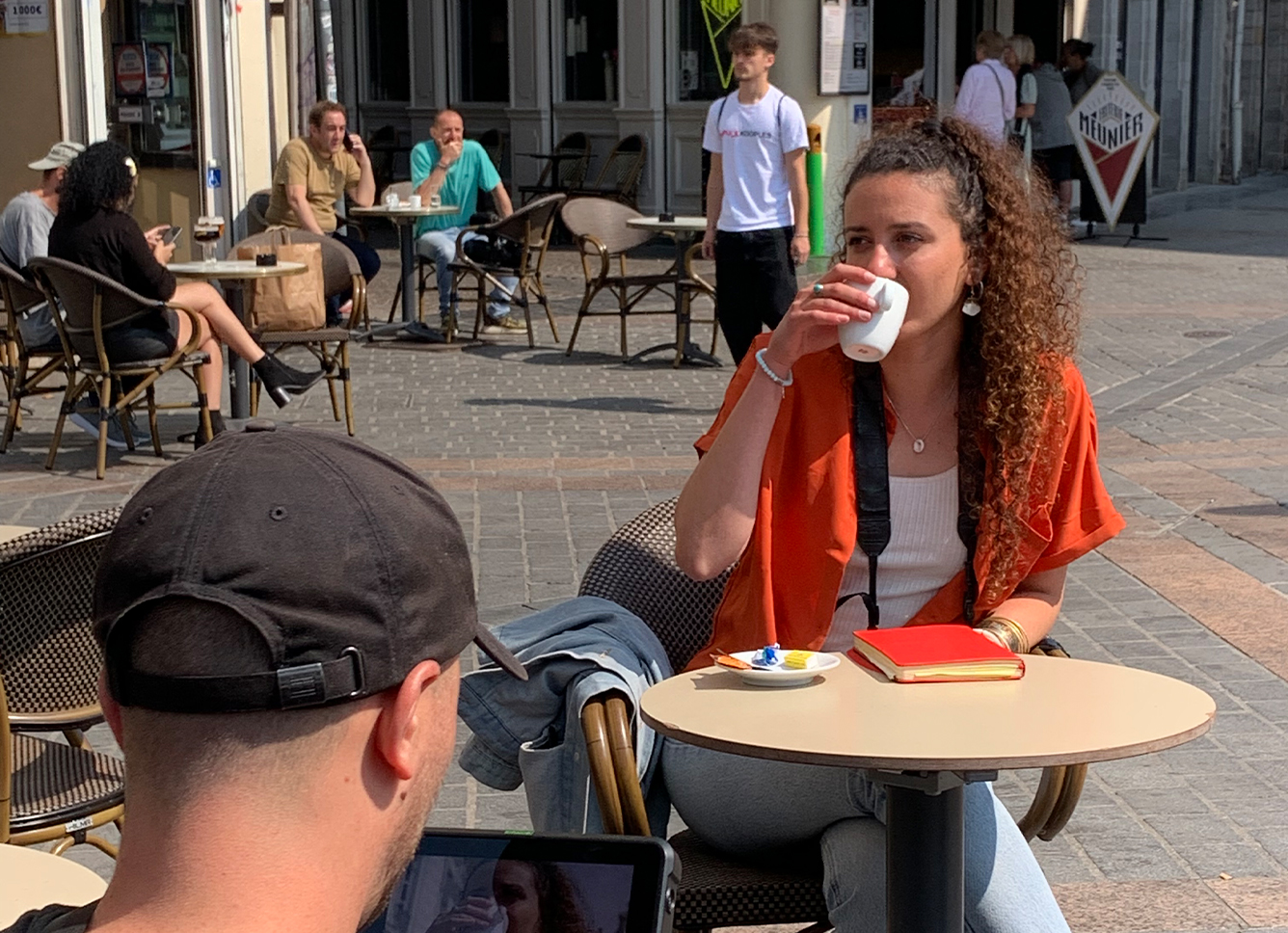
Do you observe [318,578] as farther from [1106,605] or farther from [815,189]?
[815,189]

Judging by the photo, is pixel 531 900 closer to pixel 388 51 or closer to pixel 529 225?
pixel 529 225

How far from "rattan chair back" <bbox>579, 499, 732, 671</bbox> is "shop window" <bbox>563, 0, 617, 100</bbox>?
17.1 m

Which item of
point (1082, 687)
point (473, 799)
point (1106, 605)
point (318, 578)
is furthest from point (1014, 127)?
point (318, 578)

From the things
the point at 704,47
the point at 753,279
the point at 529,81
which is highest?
the point at 704,47

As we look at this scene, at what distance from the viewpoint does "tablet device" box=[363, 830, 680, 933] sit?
194cm

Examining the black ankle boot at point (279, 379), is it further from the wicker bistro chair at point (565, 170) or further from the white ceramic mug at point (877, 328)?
the wicker bistro chair at point (565, 170)

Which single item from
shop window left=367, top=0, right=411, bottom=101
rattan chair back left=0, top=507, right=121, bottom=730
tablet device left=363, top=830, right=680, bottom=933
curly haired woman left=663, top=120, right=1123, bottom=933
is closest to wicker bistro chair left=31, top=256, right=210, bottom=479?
rattan chair back left=0, top=507, right=121, bottom=730

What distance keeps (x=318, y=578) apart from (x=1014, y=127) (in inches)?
689

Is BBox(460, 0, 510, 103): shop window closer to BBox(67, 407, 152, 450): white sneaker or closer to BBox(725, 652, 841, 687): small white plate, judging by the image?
BBox(67, 407, 152, 450): white sneaker

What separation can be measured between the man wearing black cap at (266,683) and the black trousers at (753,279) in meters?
7.75

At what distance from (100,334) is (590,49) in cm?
1298

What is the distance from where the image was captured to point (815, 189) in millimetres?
14312

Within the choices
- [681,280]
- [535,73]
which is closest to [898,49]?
[535,73]

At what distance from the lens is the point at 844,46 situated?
50.4ft
